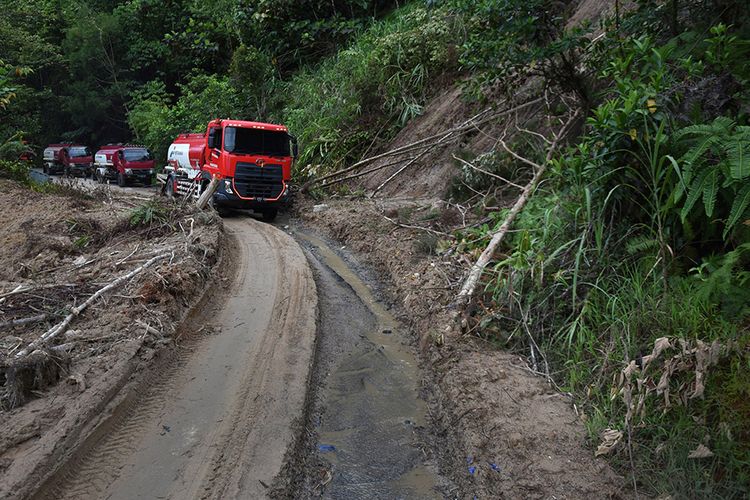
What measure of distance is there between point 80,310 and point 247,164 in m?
8.87

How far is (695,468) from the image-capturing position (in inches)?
133

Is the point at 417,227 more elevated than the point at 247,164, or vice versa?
the point at 247,164

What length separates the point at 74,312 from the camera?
5.76 meters

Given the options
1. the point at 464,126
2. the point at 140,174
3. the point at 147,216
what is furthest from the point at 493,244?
the point at 140,174

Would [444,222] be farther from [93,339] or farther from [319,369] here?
[93,339]

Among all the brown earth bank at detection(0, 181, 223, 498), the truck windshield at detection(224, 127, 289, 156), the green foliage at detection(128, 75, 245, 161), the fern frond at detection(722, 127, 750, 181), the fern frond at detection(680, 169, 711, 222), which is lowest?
the brown earth bank at detection(0, 181, 223, 498)

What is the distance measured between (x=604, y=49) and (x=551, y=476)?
5.48 m

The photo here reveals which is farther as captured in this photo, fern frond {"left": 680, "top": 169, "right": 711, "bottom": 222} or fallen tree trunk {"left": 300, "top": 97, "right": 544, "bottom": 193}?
fallen tree trunk {"left": 300, "top": 97, "right": 544, "bottom": 193}

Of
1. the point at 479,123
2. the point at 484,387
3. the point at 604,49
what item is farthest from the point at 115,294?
Answer: the point at 479,123

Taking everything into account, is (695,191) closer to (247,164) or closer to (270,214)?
(247,164)

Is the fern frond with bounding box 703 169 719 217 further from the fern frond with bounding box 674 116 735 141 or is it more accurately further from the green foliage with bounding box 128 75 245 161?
the green foliage with bounding box 128 75 245 161

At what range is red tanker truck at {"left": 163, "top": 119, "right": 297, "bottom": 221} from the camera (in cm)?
1415

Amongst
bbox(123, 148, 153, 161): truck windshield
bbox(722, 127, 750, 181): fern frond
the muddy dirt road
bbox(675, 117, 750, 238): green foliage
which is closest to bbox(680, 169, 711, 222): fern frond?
bbox(675, 117, 750, 238): green foliage

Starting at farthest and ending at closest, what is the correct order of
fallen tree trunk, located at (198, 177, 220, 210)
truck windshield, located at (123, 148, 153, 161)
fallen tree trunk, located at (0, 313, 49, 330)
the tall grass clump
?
truck windshield, located at (123, 148, 153, 161) < fallen tree trunk, located at (198, 177, 220, 210) < fallen tree trunk, located at (0, 313, 49, 330) < the tall grass clump
